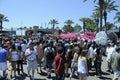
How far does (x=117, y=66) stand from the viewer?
496 inches

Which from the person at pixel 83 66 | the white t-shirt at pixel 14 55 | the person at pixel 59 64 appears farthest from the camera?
the white t-shirt at pixel 14 55

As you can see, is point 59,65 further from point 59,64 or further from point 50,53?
point 50,53

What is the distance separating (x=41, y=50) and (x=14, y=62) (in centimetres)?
232

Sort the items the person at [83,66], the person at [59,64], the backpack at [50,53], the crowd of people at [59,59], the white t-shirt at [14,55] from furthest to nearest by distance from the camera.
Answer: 1. the backpack at [50,53]
2. the white t-shirt at [14,55]
3. the person at [59,64]
4. the crowd of people at [59,59]
5. the person at [83,66]

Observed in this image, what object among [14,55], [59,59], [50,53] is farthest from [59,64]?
[14,55]

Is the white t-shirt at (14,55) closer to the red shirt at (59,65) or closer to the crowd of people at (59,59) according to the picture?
the crowd of people at (59,59)

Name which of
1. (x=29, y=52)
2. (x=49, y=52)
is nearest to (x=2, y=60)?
(x=29, y=52)

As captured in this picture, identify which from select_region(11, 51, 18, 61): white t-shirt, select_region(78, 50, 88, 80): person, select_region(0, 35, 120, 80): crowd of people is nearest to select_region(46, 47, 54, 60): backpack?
select_region(0, 35, 120, 80): crowd of people

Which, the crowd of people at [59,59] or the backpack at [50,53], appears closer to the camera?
the crowd of people at [59,59]

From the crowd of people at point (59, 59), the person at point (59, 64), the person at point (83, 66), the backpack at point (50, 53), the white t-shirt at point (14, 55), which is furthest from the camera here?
the backpack at point (50, 53)

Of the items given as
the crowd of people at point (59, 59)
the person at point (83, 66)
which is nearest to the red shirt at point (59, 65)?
the crowd of people at point (59, 59)

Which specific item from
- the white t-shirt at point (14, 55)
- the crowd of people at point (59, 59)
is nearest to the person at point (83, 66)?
the crowd of people at point (59, 59)

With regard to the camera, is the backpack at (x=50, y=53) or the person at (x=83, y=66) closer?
the person at (x=83, y=66)

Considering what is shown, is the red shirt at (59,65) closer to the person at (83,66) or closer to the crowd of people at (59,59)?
the crowd of people at (59,59)
